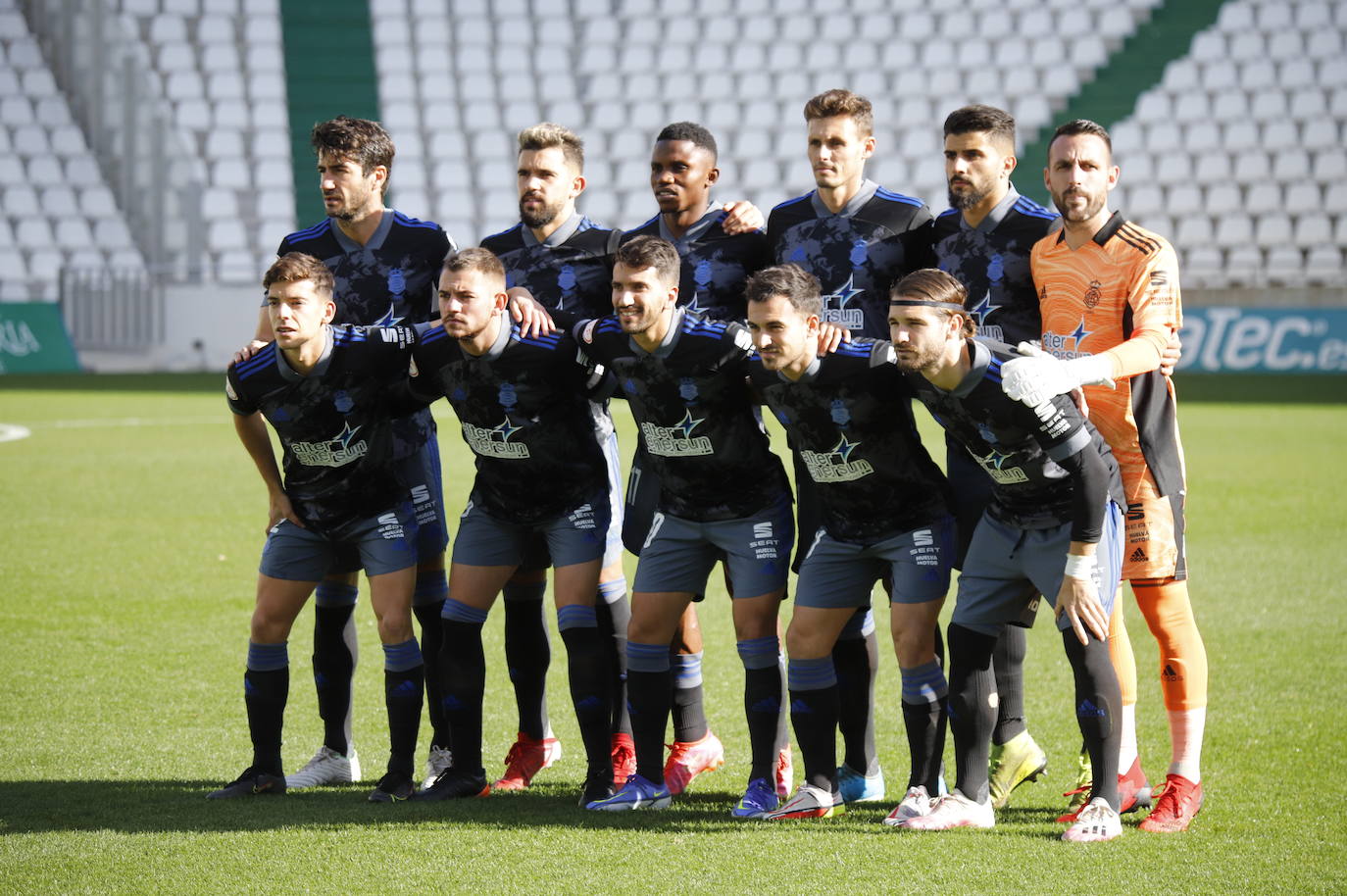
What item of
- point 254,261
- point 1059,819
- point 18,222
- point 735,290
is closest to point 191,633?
point 735,290

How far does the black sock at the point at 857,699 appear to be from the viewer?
471cm

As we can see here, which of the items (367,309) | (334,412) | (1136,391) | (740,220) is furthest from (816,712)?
(367,309)

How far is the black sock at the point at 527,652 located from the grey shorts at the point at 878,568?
3.45 feet

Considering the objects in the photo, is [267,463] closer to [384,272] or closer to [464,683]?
[384,272]

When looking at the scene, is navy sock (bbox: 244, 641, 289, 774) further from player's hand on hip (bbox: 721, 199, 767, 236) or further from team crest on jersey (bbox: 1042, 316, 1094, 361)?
team crest on jersey (bbox: 1042, 316, 1094, 361)

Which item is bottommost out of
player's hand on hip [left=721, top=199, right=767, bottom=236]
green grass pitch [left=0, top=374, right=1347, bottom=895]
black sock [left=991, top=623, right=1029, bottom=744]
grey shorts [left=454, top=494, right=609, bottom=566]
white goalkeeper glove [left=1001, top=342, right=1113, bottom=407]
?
green grass pitch [left=0, top=374, right=1347, bottom=895]

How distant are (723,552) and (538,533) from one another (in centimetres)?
64

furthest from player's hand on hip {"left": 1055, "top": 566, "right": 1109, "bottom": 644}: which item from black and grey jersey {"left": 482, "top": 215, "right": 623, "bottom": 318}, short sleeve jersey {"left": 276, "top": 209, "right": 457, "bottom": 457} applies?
short sleeve jersey {"left": 276, "top": 209, "right": 457, "bottom": 457}

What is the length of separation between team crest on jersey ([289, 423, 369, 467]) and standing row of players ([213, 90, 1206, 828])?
14.2 inches

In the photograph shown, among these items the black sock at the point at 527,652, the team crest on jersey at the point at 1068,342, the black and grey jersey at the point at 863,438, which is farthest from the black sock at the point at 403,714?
the team crest on jersey at the point at 1068,342

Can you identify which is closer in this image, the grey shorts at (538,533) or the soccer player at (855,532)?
the soccer player at (855,532)

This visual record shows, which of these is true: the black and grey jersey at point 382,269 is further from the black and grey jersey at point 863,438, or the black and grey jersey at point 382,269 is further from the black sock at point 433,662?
the black and grey jersey at point 863,438

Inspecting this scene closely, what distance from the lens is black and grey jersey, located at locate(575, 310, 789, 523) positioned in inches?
180

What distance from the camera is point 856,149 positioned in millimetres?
4867
